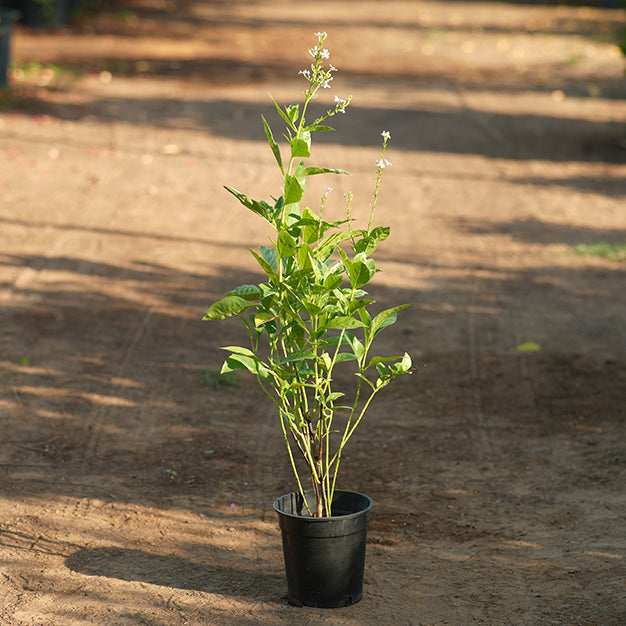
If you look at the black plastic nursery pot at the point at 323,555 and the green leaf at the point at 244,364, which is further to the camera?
the black plastic nursery pot at the point at 323,555

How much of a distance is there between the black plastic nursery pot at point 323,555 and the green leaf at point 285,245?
1.10 metres

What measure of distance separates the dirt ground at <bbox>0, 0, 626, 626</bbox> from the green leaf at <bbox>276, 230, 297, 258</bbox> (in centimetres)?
155

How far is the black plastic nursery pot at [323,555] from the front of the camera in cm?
366

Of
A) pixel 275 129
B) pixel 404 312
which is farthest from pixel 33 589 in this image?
pixel 275 129

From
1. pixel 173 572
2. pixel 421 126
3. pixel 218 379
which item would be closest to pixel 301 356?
pixel 173 572

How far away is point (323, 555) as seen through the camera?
12.1ft

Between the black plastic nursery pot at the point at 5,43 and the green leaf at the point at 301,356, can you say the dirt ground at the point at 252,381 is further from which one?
the green leaf at the point at 301,356

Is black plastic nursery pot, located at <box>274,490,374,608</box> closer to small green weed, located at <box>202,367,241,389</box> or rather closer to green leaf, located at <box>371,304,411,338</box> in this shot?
green leaf, located at <box>371,304,411,338</box>

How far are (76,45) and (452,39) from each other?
28.3 feet

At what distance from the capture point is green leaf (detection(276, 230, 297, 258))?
3.51 metres

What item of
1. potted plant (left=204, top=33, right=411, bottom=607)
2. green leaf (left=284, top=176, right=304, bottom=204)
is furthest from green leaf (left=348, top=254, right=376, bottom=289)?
green leaf (left=284, top=176, right=304, bottom=204)

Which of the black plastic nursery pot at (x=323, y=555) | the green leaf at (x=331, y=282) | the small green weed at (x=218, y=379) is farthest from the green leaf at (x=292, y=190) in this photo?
the small green weed at (x=218, y=379)

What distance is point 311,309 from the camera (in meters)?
3.49

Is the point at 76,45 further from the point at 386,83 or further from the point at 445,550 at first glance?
the point at 445,550
